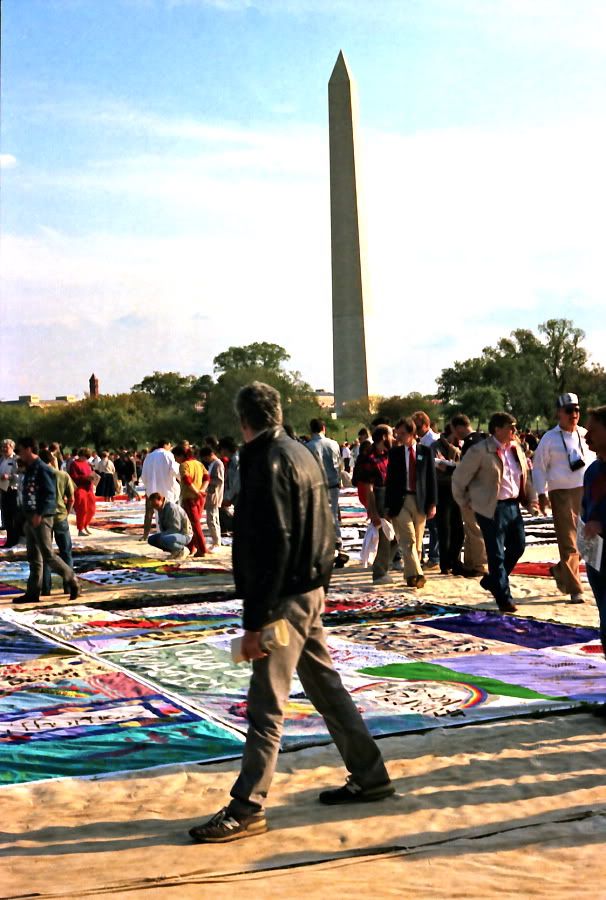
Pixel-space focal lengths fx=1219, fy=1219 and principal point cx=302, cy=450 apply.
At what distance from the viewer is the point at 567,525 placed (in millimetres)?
11578

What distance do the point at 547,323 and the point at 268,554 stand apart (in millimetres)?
88014

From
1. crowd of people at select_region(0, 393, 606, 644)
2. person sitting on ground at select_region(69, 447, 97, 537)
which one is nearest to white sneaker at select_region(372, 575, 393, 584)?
crowd of people at select_region(0, 393, 606, 644)

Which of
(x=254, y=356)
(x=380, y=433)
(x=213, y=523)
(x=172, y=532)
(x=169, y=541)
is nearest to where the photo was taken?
(x=380, y=433)

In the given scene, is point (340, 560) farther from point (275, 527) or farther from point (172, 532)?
point (275, 527)

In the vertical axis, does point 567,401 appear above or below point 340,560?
above

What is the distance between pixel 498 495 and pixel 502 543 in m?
0.44

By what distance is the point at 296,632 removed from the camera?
5.23 m

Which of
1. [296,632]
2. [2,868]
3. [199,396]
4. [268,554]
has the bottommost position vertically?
[2,868]

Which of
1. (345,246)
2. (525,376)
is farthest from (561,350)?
(345,246)

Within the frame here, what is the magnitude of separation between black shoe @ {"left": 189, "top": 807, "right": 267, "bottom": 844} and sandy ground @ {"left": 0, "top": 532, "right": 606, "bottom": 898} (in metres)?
0.04

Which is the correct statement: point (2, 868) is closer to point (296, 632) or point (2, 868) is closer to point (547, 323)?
point (296, 632)

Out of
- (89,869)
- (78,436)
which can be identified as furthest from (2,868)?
(78,436)

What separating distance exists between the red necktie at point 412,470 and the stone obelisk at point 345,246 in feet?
148

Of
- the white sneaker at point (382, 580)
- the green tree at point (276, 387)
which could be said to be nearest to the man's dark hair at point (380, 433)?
the white sneaker at point (382, 580)
